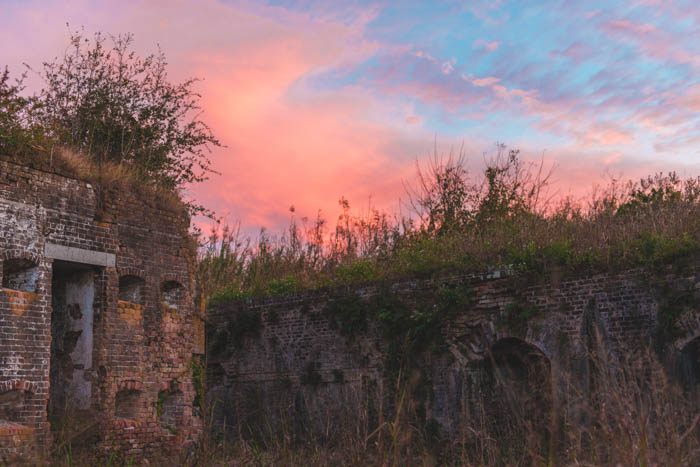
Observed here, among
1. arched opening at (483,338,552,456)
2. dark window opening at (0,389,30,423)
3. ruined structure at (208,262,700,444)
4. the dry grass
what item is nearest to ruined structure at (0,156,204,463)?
dark window opening at (0,389,30,423)

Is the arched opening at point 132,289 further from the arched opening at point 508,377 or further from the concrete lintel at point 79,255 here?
the arched opening at point 508,377

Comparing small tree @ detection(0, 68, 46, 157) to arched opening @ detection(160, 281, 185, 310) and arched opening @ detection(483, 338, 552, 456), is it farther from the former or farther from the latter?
arched opening @ detection(483, 338, 552, 456)

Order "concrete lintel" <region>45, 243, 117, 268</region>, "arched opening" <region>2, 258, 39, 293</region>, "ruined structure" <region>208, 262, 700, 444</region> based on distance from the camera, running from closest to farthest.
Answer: "arched opening" <region>2, 258, 39, 293</region>
"concrete lintel" <region>45, 243, 117, 268</region>
"ruined structure" <region>208, 262, 700, 444</region>

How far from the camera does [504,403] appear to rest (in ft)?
38.8

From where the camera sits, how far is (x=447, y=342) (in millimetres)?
12938

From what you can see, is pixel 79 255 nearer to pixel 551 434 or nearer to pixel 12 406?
pixel 12 406

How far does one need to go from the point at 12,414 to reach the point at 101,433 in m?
1.41

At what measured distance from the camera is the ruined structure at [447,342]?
35.2ft

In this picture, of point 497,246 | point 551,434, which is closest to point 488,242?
point 497,246

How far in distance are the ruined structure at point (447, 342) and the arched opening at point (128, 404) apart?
1.78m

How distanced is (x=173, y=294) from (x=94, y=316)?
5.55 feet

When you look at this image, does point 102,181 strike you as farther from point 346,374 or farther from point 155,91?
point 155,91

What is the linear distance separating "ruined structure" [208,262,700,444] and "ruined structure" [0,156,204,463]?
1.72 m

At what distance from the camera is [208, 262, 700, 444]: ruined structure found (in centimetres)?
1074
